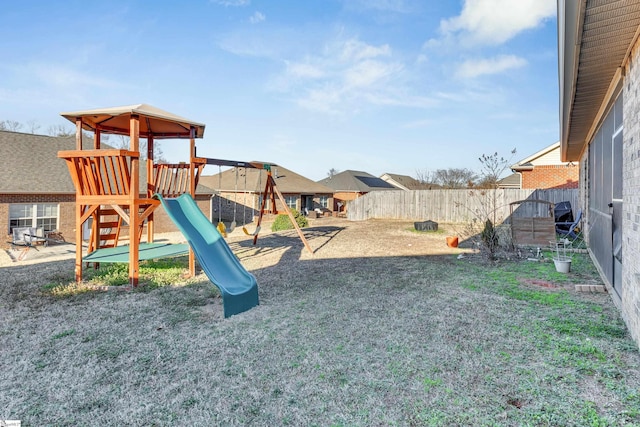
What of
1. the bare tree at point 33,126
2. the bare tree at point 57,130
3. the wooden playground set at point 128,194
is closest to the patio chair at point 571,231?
the wooden playground set at point 128,194

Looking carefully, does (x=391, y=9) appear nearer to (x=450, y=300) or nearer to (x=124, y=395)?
(x=450, y=300)

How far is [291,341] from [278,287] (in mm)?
2327

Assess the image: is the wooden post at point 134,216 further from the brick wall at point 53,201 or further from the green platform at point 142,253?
the brick wall at point 53,201

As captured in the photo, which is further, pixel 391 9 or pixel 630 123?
pixel 391 9

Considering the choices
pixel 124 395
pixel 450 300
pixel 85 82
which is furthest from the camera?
pixel 85 82

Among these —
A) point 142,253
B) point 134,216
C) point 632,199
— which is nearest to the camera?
point 632,199

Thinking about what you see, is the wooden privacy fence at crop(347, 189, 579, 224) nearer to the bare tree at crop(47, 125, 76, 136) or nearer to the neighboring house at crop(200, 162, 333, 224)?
the neighboring house at crop(200, 162, 333, 224)

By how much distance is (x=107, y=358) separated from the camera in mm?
3139

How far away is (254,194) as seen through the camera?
907 inches

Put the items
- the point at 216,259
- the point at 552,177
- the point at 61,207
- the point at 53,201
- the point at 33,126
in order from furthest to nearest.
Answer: the point at 33,126
the point at 552,177
the point at 61,207
the point at 53,201
the point at 216,259

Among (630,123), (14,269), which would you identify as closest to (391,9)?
(630,123)

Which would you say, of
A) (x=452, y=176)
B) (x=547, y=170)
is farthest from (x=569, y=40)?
(x=452, y=176)

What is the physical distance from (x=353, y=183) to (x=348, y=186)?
74 cm

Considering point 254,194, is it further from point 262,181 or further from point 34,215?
point 34,215
